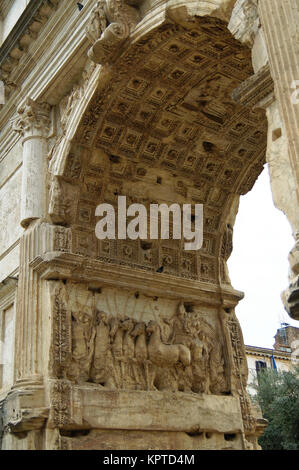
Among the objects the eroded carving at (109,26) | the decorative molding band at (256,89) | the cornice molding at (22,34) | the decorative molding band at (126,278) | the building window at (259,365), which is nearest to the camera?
the decorative molding band at (256,89)

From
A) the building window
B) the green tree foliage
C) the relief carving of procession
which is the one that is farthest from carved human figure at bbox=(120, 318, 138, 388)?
the building window

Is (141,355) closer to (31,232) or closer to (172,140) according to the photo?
(31,232)

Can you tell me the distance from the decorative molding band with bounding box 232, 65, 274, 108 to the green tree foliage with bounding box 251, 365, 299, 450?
44.4 feet

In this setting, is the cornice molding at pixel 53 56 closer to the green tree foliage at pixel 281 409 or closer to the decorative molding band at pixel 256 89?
the decorative molding band at pixel 256 89

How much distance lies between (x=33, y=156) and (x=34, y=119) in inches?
23.3

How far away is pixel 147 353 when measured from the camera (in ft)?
27.3

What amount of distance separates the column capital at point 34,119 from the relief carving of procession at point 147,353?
108 inches

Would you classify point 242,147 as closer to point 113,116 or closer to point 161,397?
point 113,116

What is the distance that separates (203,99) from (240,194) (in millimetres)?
1865

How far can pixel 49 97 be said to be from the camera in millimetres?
8797

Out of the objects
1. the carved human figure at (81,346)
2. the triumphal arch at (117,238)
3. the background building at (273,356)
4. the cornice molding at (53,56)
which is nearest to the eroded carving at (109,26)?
the triumphal arch at (117,238)

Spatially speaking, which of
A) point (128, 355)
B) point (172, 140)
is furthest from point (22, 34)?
point (128, 355)

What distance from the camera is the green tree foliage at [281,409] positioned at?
1695 cm
